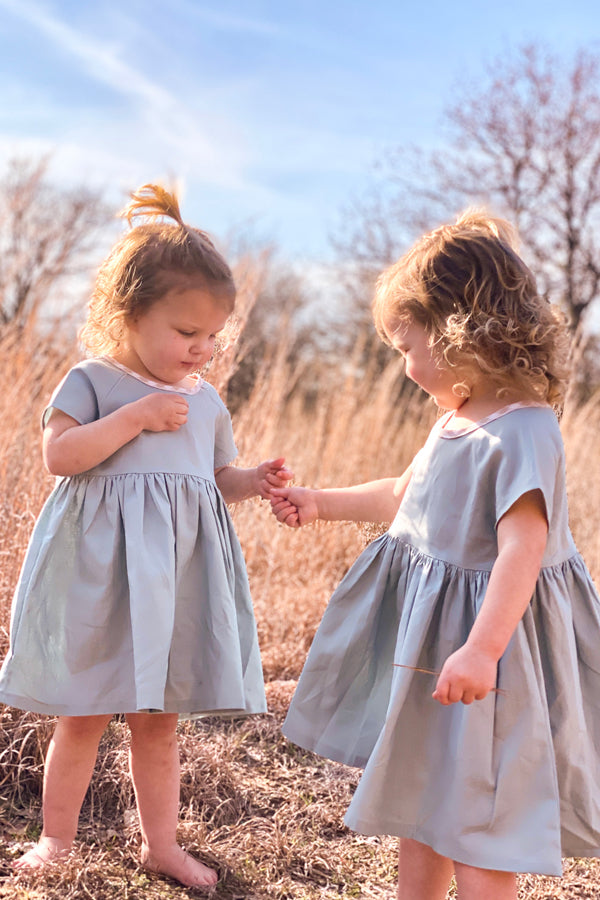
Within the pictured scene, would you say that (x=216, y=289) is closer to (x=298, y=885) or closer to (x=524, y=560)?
(x=524, y=560)

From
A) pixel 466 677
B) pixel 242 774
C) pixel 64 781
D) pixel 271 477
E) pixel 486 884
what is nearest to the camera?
pixel 466 677

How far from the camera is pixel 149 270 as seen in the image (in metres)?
1.82

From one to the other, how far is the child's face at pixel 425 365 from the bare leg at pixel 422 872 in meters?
0.83

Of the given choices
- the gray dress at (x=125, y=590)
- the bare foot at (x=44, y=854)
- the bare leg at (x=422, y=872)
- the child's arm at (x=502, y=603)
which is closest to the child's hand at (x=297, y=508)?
the gray dress at (x=125, y=590)

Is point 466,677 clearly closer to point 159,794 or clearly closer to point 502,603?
point 502,603

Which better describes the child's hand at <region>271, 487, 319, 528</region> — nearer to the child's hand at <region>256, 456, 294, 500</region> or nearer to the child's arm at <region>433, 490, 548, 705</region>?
the child's hand at <region>256, 456, 294, 500</region>

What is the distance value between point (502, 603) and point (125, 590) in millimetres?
774

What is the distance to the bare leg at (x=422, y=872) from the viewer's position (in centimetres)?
165

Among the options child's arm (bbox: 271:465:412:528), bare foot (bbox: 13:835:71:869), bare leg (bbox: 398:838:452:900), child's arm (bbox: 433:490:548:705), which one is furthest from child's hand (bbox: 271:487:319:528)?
bare foot (bbox: 13:835:71:869)

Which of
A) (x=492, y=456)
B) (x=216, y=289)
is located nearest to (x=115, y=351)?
(x=216, y=289)

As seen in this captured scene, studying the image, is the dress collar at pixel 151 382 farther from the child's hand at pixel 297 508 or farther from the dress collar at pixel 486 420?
the dress collar at pixel 486 420

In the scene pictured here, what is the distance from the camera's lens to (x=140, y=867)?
1962mm

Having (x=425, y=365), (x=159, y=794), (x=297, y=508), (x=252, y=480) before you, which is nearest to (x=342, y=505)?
(x=297, y=508)

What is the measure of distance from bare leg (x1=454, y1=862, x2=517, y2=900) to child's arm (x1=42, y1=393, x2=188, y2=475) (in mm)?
995
